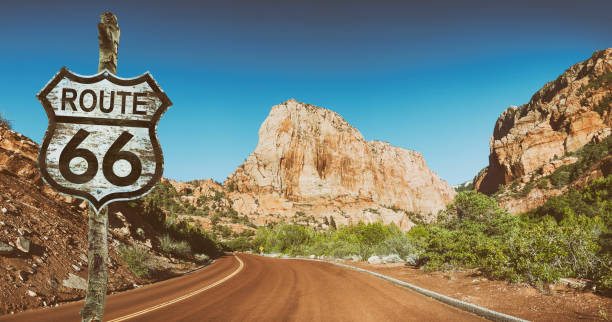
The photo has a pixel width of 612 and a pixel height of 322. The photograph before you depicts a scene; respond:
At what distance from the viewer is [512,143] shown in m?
104

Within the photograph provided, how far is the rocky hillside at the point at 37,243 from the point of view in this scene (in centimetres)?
816

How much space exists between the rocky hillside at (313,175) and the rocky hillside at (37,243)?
286 ft

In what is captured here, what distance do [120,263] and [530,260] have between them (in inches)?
633

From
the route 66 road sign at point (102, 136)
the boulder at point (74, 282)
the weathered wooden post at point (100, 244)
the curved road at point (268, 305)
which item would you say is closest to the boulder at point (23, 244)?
the boulder at point (74, 282)

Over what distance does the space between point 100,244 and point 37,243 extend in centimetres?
1141

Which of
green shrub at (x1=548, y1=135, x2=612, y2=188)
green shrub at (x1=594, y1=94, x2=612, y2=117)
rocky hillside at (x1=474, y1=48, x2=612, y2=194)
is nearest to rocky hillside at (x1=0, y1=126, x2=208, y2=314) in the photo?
green shrub at (x1=548, y1=135, x2=612, y2=188)

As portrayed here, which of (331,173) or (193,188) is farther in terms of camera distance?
(331,173)

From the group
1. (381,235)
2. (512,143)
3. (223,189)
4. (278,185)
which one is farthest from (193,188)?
(512,143)

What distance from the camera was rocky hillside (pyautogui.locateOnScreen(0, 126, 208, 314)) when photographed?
8.16m

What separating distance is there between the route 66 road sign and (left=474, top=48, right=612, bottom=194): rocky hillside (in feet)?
313

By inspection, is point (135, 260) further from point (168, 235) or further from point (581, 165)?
point (581, 165)

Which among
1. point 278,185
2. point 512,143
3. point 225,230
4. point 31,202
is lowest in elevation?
point 225,230

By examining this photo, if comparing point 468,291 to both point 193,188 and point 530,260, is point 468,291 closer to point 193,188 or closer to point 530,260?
point 530,260

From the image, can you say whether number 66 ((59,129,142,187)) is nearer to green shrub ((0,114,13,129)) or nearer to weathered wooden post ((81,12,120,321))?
weathered wooden post ((81,12,120,321))
